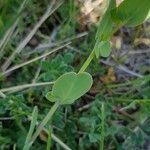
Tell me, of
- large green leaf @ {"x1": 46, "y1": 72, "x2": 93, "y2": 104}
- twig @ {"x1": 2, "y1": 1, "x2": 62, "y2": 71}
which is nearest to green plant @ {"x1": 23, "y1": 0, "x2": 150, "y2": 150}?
large green leaf @ {"x1": 46, "y1": 72, "x2": 93, "y2": 104}

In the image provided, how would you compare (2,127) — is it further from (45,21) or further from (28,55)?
(45,21)

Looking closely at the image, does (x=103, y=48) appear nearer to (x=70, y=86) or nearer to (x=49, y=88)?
(x=70, y=86)

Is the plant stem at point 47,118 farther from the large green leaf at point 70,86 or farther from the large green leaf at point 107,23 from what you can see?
the large green leaf at point 107,23

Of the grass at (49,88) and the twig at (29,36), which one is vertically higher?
the twig at (29,36)

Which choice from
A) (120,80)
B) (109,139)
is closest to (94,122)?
(109,139)

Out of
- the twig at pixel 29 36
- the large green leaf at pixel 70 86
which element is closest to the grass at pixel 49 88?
the twig at pixel 29 36

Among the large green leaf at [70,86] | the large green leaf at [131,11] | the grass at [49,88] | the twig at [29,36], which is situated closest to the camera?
the large green leaf at [70,86]

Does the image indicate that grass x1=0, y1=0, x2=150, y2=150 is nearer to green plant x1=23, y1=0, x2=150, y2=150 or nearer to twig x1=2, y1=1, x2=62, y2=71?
twig x1=2, y1=1, x2=62, y2=71
